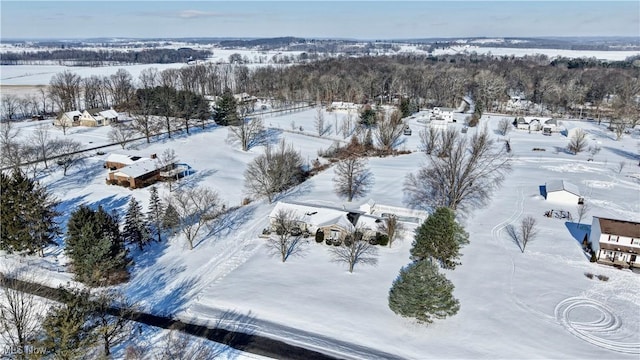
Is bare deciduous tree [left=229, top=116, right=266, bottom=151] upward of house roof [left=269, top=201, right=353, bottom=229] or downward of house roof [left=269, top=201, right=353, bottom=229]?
upward

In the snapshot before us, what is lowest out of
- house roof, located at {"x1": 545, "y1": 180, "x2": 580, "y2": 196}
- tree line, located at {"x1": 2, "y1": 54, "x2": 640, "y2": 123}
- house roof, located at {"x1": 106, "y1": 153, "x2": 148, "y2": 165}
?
house roof, located at {"x1": 545, "y1": 180, "x2": 580, "y2": 196}

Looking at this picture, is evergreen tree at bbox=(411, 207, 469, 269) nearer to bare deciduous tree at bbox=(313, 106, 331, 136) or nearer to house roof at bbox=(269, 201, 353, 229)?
house roof at bbox=(269, 201, 353, 229)

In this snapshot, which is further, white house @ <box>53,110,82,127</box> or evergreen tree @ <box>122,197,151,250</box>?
white house @ <box>53,110,82,127</box>

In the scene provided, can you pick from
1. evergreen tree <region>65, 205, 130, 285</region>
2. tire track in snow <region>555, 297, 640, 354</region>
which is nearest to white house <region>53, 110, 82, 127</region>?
evergreen tree <region>65, 205, 130, 285</region>

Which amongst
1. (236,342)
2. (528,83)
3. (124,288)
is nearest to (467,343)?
(236,342)

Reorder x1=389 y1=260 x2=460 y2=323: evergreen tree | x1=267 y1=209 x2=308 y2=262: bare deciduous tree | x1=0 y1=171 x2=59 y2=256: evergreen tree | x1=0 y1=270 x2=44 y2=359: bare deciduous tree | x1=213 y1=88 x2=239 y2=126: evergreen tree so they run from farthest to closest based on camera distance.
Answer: x1=213 y1=88 x2=239 y2=126: evergreen tree
x1=267 y1=209 x2=308 y2=262: bare deciduous tree
x1=0 y1=171 x2=59 y2=256: evergreen tree
x1=389 y1=260 x2=460 y2=323: evergreen tree
x1=0 y1=270 x2=44 y2=359: bare deciduous tree

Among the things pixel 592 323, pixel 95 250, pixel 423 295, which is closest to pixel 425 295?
pixel 423 295

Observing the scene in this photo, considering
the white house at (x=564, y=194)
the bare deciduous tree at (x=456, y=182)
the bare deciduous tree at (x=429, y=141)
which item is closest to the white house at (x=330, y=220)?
the bare deciduous tree at (x=456, y=182)

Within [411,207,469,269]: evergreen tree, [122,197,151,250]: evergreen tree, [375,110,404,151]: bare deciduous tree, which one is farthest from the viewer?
[375,110,404,151]: bare deciduous tree
